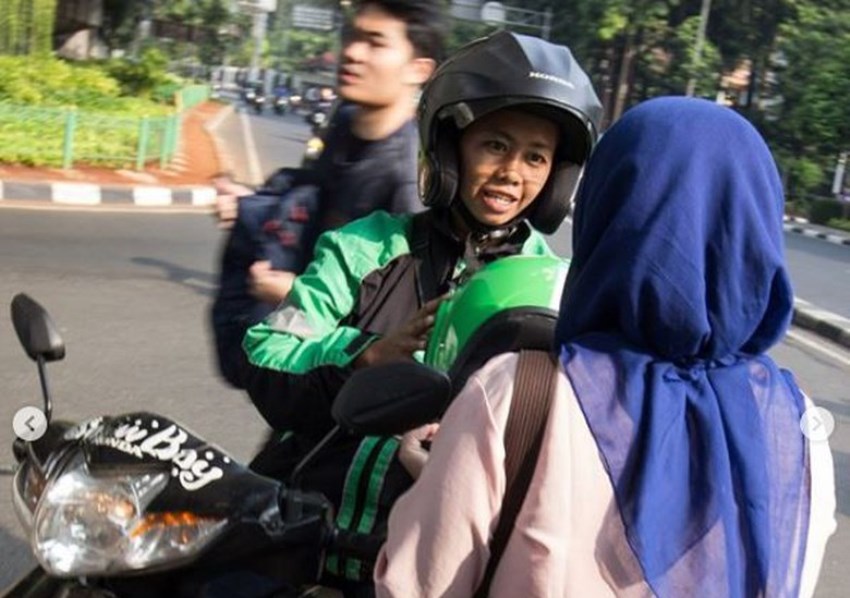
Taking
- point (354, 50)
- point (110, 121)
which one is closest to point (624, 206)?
point (354, 50)

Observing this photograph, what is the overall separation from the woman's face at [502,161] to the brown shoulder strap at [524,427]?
2.57ft

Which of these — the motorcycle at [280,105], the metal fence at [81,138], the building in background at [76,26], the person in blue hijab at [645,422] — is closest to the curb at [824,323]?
the metal fence at [81,138]

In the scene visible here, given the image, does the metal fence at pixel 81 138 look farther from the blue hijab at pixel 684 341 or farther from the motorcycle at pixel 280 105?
the motorcycle at pixel 280 105

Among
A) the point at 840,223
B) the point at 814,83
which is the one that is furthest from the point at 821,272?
the point at 814,83

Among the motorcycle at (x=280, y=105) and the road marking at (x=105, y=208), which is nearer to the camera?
the road marking at (x=105, y=208)

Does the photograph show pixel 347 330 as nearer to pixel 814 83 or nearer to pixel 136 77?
pixel 136 77

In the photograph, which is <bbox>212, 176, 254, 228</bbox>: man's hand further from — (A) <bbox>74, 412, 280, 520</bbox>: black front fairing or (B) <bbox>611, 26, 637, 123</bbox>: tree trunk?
(B) <bbox>611, 26, 637, 123</bbox>: tree trunk

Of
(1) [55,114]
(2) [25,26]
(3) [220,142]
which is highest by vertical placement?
(2) [25,26]

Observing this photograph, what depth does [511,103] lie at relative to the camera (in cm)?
189

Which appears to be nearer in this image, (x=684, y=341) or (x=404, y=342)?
(x=684, y=341)

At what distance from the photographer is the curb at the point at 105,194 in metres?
11.6

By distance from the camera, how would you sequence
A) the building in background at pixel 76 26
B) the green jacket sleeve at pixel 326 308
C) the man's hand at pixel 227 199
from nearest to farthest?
the green jacket sleeve at pixel 326 308 → the man's hand at pixel 227 199 → the building in background at pixel 76 26

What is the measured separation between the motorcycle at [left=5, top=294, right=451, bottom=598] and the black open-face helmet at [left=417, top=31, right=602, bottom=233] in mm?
626

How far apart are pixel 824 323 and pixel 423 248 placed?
361 inches
